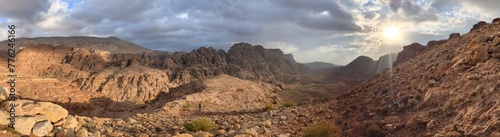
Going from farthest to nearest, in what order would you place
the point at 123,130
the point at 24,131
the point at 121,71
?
the point at 121,71
the point at 123,130
the point at 24,131

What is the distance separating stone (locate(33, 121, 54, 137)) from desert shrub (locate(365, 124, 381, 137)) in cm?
926

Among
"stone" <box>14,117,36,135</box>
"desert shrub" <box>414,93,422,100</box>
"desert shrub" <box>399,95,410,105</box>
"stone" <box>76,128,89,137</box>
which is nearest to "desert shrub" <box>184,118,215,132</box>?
"stone" <box>76,128,89,137</box>

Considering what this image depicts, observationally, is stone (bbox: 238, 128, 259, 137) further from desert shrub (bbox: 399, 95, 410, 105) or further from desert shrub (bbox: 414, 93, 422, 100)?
desert shrub (bbox: 414, 93, 422, 100)

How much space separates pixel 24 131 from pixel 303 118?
11.1 meters

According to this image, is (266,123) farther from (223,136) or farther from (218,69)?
(218,69)

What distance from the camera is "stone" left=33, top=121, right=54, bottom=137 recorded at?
9055 millimetres

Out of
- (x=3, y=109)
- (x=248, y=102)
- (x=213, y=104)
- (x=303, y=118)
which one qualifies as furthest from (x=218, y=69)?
(x=3, y=109)

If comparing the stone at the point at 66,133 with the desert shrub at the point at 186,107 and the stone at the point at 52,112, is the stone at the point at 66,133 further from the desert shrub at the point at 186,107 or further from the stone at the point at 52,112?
the desert shrub at the point at 186,107

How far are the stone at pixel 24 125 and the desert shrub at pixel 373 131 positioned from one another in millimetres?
9623

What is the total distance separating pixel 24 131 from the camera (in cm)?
889

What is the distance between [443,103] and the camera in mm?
10625

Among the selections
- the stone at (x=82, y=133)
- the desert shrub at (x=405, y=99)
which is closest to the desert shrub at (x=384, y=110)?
the desert shrub at (x=405, y=99)

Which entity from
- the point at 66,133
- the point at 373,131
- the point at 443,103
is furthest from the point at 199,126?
the point at 443,103

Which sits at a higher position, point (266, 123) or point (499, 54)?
point (499, 54)
